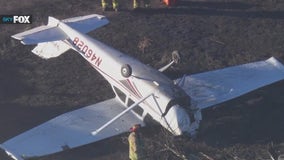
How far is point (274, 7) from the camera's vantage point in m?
26.9

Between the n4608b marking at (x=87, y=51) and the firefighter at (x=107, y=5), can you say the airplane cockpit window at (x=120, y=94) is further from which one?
the firefighter at (x=107, y=5)

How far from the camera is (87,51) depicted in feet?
68.1

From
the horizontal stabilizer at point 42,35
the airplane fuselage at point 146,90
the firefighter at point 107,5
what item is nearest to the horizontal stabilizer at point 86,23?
the horizontal stabilizer at point 42,35

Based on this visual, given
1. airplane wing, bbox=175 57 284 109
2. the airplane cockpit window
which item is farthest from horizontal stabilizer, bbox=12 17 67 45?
airplane wing, bbox=175 57 284 109

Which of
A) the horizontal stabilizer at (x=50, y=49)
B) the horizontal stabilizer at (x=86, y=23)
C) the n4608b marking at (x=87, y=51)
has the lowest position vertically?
the horizontal stabilizer at (x=50, y=49)

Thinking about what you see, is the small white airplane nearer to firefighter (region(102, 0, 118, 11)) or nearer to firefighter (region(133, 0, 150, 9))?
firefighter (region(102, 0, 118, 11))

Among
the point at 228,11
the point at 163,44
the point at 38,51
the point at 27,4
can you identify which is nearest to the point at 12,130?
the point at 38,51

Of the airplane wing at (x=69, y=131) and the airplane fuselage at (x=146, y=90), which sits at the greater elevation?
the airplane fuselage at (x=146, y=90)

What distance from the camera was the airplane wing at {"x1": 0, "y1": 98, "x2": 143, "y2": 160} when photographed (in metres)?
16.5

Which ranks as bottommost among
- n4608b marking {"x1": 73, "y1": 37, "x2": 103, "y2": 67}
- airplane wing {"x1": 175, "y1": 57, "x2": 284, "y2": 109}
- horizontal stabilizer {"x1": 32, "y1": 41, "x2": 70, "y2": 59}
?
airplane wing {"x1": 175, "y1": 57, "x2": 284, "y2": 109}

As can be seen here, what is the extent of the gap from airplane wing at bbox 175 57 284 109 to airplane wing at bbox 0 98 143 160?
246cm

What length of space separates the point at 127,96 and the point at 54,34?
4.61 metres

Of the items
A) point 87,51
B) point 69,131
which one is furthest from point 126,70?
point 87,51

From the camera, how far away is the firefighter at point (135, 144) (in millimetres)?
16344
